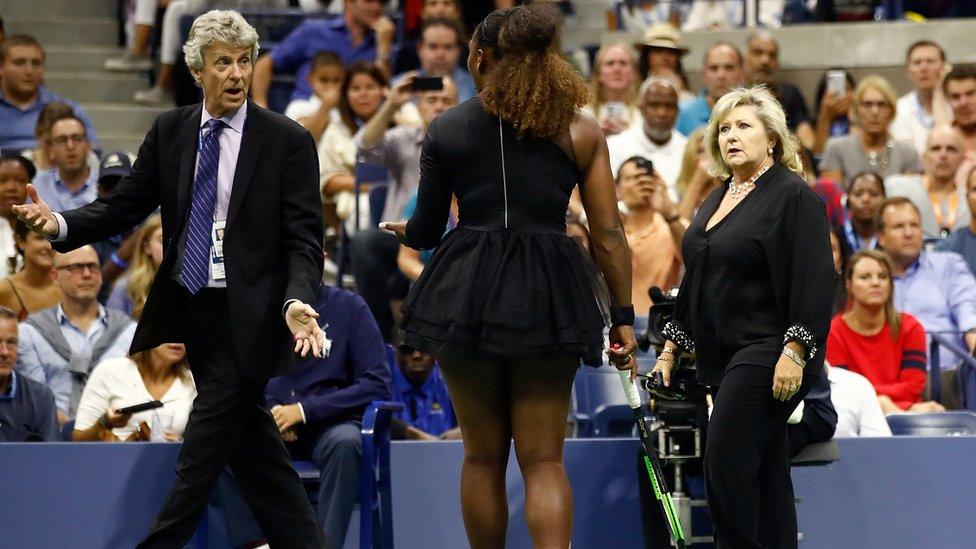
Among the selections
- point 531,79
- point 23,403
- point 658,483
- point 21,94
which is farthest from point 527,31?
point 21,94

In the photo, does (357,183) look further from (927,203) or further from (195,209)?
(195,209)

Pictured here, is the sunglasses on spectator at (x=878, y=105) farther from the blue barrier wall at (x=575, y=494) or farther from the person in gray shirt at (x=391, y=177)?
the blue barrier wall at (x=575, y=494)

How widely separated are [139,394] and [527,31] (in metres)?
2.81

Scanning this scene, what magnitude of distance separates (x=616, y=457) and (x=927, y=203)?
4109mm

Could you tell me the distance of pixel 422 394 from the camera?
7391 mm

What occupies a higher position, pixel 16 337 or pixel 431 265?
pixel 431 265

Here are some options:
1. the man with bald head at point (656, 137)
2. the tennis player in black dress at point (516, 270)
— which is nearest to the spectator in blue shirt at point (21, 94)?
the man with bald head at point (656, 137)

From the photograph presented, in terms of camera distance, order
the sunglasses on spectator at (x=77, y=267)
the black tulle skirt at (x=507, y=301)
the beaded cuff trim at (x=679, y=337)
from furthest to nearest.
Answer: the sunglasses on spectator at (x=77, y=267), the beaded cuff trim at (x=679, y=337), the black tulle skirt at (x=507, y=301)

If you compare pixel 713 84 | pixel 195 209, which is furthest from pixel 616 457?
pixel 713 84

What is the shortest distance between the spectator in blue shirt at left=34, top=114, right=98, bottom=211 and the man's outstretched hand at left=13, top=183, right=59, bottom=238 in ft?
13.9

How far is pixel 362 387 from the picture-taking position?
6129mm

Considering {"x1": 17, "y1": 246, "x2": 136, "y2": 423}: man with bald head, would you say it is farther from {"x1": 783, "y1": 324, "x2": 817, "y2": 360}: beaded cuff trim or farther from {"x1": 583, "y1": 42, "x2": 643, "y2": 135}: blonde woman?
{"x1": 583, "y1": 42, "x2": 643, "y2": 135}: blonde woman

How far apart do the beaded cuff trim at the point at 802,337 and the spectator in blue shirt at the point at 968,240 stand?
3.96 m

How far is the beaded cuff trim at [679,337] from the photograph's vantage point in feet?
18.0
